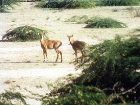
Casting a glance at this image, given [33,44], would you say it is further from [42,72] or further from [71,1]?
[71,1]

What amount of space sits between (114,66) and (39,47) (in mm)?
10794

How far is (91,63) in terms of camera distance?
8.23 meters

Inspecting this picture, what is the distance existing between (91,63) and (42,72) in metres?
6.33

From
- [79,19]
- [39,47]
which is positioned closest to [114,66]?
[39,47]

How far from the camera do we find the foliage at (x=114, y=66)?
7738 mm

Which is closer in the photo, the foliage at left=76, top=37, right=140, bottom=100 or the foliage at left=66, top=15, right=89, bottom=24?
the foliage at left=76, top=37, right=140, bottom=100

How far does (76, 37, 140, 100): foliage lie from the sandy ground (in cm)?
74

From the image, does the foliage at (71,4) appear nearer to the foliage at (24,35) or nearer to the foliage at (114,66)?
the foliage at (24,35)

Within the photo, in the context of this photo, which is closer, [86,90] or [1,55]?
[86,90]

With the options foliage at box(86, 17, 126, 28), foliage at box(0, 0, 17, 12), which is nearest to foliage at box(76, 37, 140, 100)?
foliage at box(86, 17, 126, 28)

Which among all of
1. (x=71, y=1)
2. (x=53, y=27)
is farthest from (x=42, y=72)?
(x=71, y=1)

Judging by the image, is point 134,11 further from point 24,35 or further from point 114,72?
point 114,72

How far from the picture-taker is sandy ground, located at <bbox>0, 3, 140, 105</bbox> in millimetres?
13250

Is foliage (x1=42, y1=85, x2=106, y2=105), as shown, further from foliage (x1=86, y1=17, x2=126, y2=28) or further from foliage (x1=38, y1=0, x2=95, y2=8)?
foliage (x1=38, y1=0, x2=95, y2=8)
